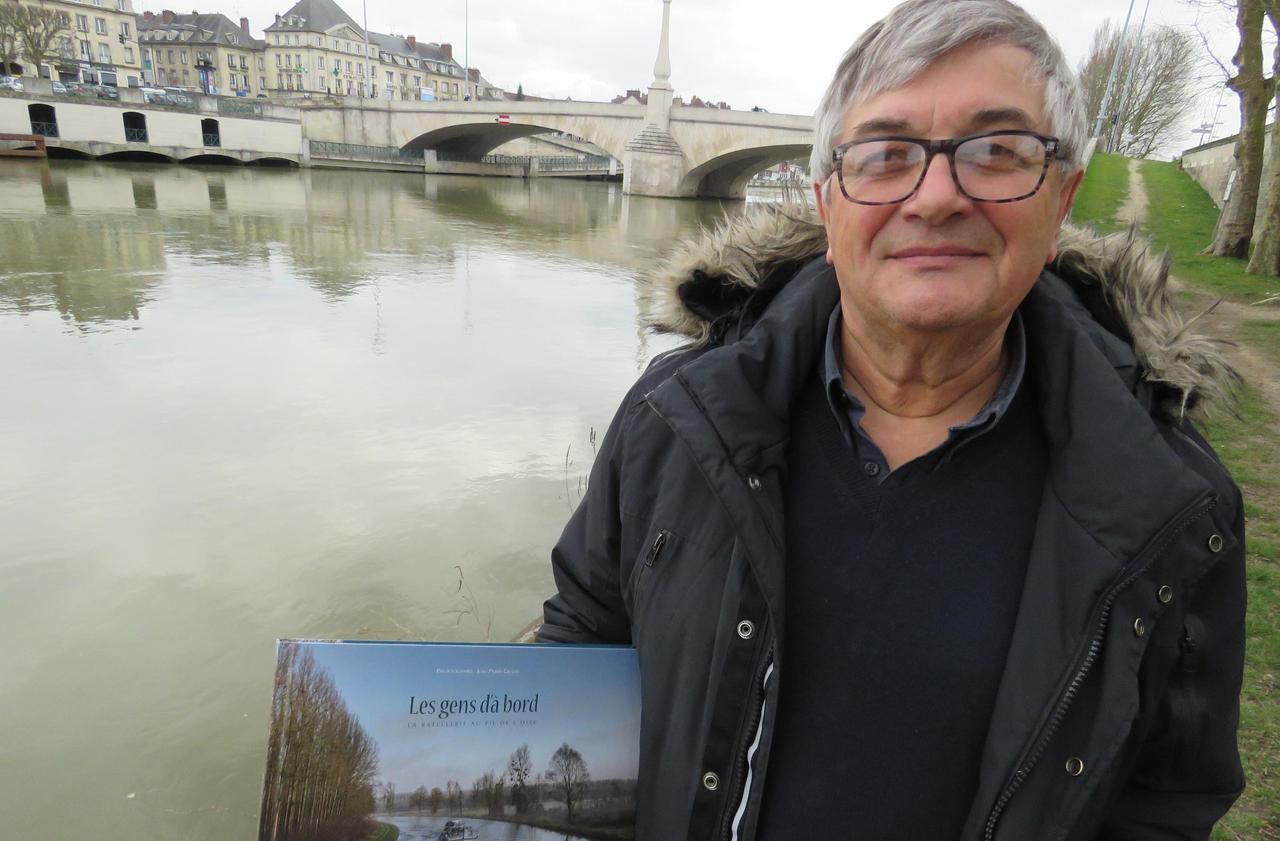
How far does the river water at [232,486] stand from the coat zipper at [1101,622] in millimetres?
2830

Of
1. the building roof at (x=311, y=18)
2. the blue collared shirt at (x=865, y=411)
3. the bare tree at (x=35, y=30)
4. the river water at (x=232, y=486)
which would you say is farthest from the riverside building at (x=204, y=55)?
the blue collared shirt at (x=865, y=411)

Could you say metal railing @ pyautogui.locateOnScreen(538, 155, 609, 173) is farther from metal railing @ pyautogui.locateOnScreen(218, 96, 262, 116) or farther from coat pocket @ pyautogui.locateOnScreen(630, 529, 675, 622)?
coat pocket @ pyautogui.locateOnScreen(630, 529, 675, 622)

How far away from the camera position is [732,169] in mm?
38500

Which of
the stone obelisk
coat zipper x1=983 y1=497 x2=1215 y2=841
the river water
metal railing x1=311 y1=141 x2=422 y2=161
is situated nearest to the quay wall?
the river water

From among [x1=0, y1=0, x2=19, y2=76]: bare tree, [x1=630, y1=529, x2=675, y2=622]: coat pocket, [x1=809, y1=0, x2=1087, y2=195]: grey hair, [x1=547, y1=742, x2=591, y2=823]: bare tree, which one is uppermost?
[x1=0, y1=0, x2=19, y2=76]: bare tree

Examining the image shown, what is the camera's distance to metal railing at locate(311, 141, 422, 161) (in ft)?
129

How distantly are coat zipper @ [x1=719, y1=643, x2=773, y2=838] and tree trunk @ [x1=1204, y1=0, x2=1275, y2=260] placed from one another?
14075mm

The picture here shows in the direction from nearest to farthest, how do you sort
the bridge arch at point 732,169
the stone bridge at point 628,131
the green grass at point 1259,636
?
1. the green grass at point 1259,636
2. the bridge arch at point 732,169
3. the stone bridge at point 628,131

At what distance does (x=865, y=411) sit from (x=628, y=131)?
38.0 metres

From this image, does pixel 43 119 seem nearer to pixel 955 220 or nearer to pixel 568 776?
pixel 568 776

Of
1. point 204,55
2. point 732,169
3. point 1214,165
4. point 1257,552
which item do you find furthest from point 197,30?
point 1257,552

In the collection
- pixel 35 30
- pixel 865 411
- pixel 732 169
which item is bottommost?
pixel 732 169

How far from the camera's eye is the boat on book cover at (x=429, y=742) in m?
1.24

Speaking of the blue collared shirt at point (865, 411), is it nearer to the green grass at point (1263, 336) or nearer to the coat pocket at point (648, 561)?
the coat pocket at point (648, 561)
